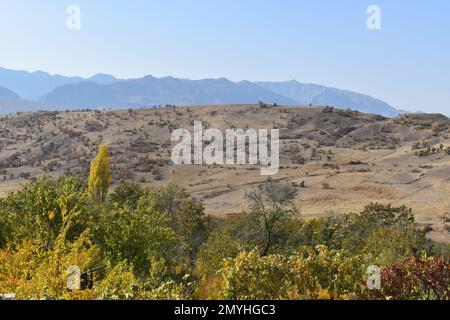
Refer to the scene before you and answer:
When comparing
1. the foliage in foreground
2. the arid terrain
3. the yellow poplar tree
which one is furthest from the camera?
the arid terrain

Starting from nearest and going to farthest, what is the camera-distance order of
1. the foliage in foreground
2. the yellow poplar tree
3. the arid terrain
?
the foliage in foreground → the yellow poplar tree → the arid terrain

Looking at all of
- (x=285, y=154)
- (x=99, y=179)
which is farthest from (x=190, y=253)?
(x=285, y=154)

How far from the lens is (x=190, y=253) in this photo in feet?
150

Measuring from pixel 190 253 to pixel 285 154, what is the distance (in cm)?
7053

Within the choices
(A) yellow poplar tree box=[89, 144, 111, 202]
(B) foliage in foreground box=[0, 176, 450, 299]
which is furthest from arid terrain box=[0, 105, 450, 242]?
(A) yellow poplar tree box=[89, 144, 111, 202]

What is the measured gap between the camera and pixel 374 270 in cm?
1631

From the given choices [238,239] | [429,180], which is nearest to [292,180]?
[429,180]

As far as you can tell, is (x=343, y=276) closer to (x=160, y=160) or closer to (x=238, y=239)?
(x=238, y=239)

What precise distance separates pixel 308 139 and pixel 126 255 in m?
103

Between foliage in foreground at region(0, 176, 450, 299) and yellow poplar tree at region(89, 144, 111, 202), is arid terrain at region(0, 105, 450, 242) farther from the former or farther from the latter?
yellow poplar tree at region(89, 144, 111, 202)

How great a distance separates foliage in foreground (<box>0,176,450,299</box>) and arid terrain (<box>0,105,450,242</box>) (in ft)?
57.0

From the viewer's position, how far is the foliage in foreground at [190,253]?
50.3ft

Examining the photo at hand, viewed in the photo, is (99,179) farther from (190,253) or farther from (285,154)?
(285,154)

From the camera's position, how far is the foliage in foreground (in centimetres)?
1533
